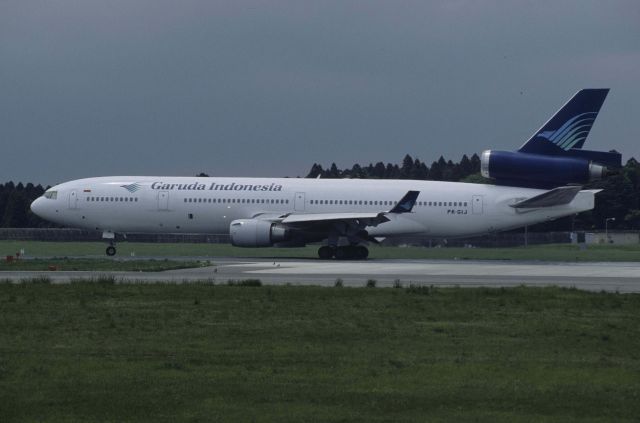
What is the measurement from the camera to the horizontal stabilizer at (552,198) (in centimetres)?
4284

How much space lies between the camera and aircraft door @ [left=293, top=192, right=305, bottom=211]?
46.1 m

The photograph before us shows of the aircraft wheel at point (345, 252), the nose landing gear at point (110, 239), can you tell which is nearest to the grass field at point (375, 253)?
the nose landing gear at point (110, 239)

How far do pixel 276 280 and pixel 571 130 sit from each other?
65.2 ft

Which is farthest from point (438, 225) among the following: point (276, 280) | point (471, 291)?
point (471, 291)

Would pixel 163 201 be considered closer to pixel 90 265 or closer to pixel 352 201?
pixel 352 201

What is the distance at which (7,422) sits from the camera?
402 inches

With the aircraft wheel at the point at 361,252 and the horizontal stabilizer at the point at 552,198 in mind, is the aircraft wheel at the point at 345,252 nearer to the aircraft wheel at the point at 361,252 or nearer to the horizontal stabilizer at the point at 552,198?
the aircraft wheel at the point at 361,252

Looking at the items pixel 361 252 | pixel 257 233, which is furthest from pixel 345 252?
pixel 257 233

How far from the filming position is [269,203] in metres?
46.2

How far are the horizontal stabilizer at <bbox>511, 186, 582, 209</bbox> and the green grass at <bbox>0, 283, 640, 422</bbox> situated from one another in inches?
785

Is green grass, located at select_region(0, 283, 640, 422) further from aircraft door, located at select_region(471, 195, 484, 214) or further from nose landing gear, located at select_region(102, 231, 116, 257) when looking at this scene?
nose landing gear, located at select_region(102, 231, 116, 257)

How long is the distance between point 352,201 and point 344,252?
2.48 m

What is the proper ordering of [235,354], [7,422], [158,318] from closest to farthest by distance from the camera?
[7,422] → [235,354] → [158,318]

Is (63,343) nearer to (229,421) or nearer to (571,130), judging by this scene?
(229,421)
